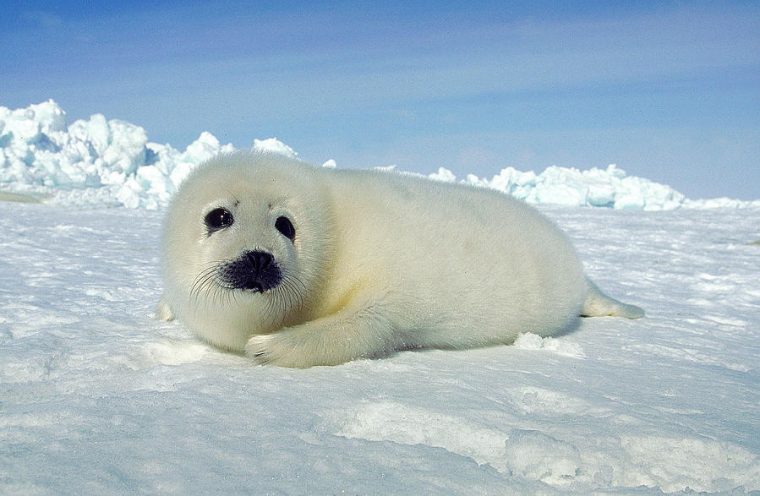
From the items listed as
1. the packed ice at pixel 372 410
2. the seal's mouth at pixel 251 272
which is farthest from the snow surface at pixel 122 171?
the seal's mouth at pixel 251 272

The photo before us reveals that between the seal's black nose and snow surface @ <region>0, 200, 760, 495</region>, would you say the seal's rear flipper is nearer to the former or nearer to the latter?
snow surface @ <region>0, 200, 760, 495</region>

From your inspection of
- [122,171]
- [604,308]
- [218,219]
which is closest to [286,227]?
[218,219]

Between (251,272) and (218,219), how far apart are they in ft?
1.01

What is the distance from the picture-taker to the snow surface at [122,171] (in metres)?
21.9

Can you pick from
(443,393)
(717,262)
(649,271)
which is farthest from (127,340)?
(717,262)

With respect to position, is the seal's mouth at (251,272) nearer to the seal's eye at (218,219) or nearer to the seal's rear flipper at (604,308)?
the seal's eye at (218,219)

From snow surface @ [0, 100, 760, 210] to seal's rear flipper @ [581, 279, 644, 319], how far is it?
15500 mm

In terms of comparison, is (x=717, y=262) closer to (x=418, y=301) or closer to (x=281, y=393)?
(x=418, y=301)

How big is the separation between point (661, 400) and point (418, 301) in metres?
0.97

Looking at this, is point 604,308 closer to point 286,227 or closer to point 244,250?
point 286,227

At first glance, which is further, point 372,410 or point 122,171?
point 122,171

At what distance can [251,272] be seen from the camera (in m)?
2.34

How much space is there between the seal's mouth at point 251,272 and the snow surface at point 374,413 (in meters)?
0.29

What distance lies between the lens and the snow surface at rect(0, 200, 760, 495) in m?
1.35
